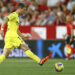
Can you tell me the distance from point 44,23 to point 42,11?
4.68ft

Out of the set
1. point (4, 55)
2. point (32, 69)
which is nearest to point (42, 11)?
point (32, 69)

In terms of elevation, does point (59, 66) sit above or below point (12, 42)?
below

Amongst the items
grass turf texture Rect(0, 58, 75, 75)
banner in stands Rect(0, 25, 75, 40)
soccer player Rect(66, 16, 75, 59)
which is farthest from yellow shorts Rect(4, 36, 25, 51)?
banner in stands Rect(0, 25, 75, 40)

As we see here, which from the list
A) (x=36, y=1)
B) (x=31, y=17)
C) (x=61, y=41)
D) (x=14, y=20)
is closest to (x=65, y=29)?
(x=61, y=41)

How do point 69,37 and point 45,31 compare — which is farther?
point 45,31

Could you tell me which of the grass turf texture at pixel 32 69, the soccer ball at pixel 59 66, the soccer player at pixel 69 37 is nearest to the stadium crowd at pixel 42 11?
the soccer player at pixel 69 37

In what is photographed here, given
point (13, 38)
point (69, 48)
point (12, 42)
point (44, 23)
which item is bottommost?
point (69, 48)

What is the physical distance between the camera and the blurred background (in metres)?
18.4

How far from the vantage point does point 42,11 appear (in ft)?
70.2

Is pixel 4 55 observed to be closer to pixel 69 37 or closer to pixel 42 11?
pixel 69 37

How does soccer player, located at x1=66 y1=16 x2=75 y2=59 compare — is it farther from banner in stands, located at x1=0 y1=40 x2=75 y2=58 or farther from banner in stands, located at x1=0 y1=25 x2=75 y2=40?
banner in stands, located at x1=0 y1=25 x2=75 y2=40

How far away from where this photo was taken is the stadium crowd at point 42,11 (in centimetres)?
2023

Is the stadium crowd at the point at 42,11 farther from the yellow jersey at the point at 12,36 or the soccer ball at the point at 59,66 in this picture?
the soccer ball at the point at 59,66

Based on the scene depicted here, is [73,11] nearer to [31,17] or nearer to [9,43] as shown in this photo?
[31,17]
